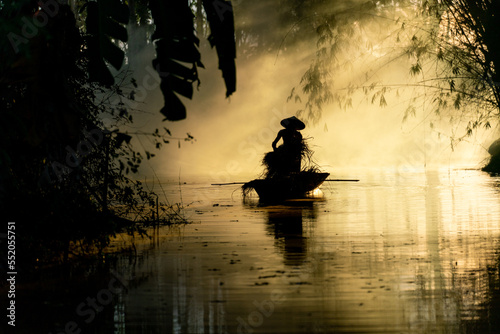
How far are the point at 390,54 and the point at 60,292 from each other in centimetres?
1436

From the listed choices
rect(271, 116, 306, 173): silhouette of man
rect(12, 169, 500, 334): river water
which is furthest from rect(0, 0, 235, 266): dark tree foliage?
rect(271, 116, 306, 173): silhouette of man

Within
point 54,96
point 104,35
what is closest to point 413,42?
point 104,35

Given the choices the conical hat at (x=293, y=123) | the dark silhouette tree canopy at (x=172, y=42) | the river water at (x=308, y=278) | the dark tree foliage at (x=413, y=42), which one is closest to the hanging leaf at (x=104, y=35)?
the dark silhouette tree canopy at (x=172, y=42)

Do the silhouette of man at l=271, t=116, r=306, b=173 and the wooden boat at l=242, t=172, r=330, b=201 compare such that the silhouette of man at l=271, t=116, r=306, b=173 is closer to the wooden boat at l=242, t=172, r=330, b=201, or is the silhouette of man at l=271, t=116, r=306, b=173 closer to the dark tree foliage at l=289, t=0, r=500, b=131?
the wooden boat at l=242, t=172, r=330, b=201

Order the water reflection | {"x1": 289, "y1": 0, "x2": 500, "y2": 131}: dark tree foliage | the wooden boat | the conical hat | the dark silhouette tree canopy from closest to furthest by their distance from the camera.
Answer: the dark silhouette tree canopy, the water reflection, {"x1": 289, "y1": 0, "x2": 500, "y2": 131}: dark tree foliage, the wooden boat, the conical hat

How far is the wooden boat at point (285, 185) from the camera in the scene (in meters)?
20.8

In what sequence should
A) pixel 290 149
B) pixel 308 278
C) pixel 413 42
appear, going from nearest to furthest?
pixel 308 278, pixel 413 42, pixel 290 149

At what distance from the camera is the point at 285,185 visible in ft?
69.2

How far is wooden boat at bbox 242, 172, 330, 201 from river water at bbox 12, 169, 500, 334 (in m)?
4.73

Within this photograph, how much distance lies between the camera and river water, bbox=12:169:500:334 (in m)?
6.58

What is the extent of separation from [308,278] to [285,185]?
40.9 ft

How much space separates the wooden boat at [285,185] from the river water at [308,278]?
4726 mm

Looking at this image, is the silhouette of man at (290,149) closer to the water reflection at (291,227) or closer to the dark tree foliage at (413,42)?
the dark tree foliage at (413,42)

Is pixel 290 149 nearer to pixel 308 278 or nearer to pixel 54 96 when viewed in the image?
pixel 308 278
